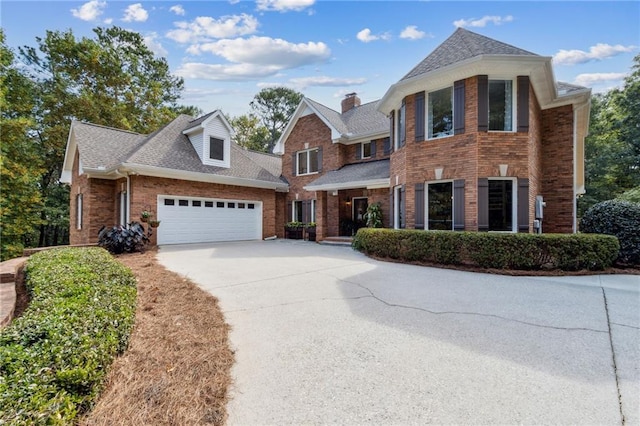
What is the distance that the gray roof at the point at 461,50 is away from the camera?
8938mm

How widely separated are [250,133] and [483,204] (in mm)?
30670

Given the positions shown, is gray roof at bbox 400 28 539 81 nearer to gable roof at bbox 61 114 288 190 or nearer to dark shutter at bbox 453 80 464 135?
dark shutter at bbox 453 80 464 135

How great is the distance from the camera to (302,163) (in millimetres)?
18094

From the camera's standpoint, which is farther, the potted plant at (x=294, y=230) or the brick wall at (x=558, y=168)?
the potted plant at (x=294, y=230)

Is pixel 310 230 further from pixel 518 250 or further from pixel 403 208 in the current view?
pixel 518 250

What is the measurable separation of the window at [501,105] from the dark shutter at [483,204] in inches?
72.5

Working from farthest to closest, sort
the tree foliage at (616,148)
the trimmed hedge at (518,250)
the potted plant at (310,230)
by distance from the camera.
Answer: the tree foliage at (616,148)
the potted plant at (310,230)
the trimmed hedge at (518,250)

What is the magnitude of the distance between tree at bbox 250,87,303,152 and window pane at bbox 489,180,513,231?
3000 centimetres

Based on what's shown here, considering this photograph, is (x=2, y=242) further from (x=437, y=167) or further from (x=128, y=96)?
(x=437, y=167)

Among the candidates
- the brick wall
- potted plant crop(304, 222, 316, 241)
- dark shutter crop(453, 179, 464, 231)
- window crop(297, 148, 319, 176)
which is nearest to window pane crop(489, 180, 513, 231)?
dark shutter crop(453, 179, 464, 231)

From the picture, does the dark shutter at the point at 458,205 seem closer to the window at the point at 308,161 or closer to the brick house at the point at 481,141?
the brick house at the point at 481,141

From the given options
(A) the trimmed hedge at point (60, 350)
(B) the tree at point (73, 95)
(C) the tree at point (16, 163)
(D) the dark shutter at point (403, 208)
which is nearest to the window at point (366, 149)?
(D) the dark shutter at point (403, 208)

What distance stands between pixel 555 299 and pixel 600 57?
1877 centimetres

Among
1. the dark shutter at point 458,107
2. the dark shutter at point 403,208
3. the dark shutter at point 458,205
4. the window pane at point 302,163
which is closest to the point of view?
the dark shutter at point 458,205
